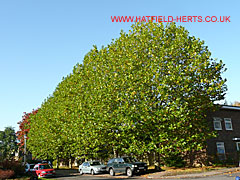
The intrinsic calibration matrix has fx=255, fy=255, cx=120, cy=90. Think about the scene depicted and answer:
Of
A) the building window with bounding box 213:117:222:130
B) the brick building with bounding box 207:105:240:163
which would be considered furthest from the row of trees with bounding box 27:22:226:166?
the building window with bounding box 213:117:222:130

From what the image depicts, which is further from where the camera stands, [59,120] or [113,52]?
[59,120]

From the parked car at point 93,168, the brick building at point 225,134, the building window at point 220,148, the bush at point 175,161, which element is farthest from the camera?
the building window at point 220,148

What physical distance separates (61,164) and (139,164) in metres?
37.4

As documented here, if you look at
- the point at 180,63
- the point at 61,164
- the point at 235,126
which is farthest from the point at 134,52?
the point at 61,164

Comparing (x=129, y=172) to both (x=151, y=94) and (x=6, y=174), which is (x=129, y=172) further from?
(x=6, y=174)

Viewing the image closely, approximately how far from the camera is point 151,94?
22391mm

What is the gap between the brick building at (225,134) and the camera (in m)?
28.4

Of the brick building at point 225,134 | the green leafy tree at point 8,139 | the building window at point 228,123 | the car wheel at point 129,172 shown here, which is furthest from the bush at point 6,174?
the green leafy tree at point 8,139

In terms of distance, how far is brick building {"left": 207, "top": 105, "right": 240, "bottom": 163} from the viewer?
93.0 ft

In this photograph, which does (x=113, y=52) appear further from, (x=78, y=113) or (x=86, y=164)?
(x=86, y=164)

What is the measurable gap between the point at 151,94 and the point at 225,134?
1385cm

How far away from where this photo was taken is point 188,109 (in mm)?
22453

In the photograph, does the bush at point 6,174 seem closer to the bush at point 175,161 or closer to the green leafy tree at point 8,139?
Result: the bush at point 175,161

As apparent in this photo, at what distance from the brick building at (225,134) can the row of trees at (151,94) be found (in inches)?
229
